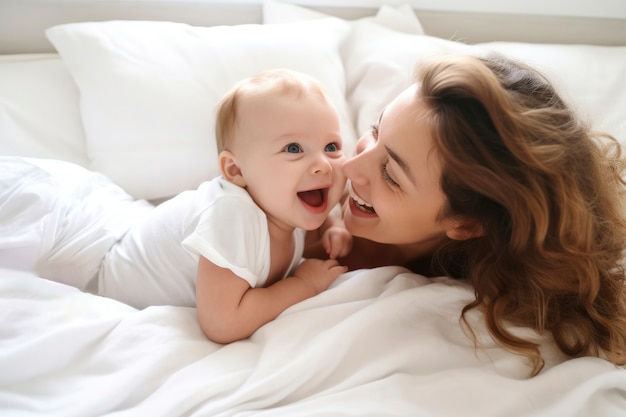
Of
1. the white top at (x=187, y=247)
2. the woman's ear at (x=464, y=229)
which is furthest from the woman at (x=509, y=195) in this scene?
the white top at (x=187, y=247)

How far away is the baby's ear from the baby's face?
1 centimetres

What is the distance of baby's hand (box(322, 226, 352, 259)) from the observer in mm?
1237

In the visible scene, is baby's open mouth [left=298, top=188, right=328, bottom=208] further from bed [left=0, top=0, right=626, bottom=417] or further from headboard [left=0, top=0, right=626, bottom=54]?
headboard [left=0, top=0, right=626, bottom=54]

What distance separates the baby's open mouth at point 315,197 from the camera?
108cm

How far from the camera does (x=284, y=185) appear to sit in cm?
102

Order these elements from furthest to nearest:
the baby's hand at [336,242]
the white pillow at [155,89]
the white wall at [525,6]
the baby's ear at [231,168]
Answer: the white wall at [525,6] → the white pillow at [155,89] → the baby's hand at [336,242] → the baby's ear at [231,168]

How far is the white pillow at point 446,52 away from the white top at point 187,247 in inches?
22.9

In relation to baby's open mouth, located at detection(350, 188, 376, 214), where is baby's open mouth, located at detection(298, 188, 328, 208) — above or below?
above

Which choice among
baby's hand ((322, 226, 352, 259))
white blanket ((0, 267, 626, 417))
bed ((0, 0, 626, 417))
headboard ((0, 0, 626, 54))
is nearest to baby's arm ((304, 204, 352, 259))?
baby's hand ((322, 226, 352, 259))

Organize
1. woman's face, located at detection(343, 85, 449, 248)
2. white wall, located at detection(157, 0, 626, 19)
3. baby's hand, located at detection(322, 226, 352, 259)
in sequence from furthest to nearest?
white wall, located at detection(157, 0, 626, 19)
baby's hand, located at detection(322, 226, 352, 259)
woman's face, located at detection(343, 85, 449, 248)

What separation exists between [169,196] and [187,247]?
496 mm

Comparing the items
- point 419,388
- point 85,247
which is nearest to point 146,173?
point 85,247

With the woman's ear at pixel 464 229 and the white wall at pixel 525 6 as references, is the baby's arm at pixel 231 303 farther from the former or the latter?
the white wall at pixel 525 6

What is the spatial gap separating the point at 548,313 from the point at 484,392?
243 millimetres
